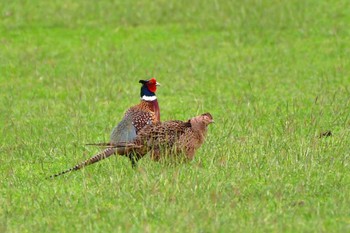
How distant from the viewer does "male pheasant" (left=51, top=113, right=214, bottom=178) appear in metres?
9.03

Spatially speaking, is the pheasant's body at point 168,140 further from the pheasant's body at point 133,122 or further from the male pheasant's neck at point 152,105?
the male pheasant's neck at point 152,105

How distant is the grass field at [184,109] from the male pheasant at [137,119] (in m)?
0.24

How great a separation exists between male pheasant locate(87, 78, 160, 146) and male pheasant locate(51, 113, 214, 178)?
0.40 ft

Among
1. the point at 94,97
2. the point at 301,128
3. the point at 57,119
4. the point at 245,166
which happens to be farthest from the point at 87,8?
the point at 245,166

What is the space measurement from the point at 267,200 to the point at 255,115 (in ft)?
14.1

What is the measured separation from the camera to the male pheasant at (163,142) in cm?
903

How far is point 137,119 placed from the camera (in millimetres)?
9555

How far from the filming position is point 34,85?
14977mm

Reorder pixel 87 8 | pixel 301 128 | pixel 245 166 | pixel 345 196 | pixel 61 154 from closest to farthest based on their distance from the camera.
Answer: pixel 345 196 → pixel 245 166 → pixel 61 154 → pixel 301 128 → pixel 87 8

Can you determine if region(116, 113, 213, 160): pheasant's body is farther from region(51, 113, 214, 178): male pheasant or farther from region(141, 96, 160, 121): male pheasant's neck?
region(141, 96, 160, 121): male pheasant's neck

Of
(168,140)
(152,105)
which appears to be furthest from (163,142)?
(152,105)

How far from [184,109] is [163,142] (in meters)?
3.99

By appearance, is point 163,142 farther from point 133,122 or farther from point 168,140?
point 133,122

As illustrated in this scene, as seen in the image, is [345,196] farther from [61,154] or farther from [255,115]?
[255,115]
